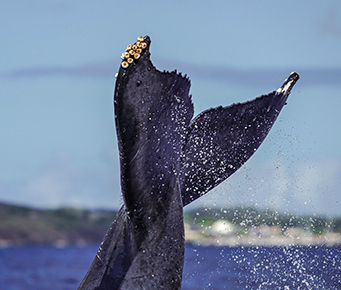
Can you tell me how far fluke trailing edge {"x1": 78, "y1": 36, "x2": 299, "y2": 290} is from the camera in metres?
5.46

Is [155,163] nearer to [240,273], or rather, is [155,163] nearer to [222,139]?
[222,139]

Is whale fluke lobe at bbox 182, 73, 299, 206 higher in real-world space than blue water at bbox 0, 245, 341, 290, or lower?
lower

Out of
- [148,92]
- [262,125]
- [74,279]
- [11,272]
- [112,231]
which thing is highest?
[11,272]

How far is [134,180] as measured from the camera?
5.64 metres

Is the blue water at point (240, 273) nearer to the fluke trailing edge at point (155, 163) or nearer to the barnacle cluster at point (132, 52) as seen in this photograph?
the fluke trailing edge at point (155, 163)

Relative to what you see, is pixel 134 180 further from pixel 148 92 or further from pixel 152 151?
pixel 148 92

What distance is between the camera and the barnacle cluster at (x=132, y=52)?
5.32m

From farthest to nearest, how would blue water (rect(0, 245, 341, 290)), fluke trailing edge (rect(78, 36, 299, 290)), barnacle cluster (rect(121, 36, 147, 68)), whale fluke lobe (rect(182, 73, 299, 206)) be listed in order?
blue water (rect(0, 245, 341, 290)) < whale fluke lobe (rect(182, 73, 299, 206)) < fluke trailing edge (rect(78, 36, 299, 290)) < barnacle cluster (rect(121, 36, 147, 68))

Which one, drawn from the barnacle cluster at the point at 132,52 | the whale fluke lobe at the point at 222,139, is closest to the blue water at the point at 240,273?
the whale fluke lobe at the point at 222,139

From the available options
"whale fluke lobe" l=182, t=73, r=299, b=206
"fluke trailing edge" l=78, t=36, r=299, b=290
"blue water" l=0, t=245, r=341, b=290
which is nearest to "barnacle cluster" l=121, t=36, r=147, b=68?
"fluke trailing edge" l=78, t=36, r=299, b=290

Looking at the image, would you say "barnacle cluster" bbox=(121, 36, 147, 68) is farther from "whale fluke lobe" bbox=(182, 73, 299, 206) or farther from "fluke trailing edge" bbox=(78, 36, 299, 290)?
"whale fluke lobe" bbox=(182, 73, 299, 206)

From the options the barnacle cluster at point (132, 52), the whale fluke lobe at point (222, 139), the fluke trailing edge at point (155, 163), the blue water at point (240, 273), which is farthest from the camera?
the blue water at point (240, 273)

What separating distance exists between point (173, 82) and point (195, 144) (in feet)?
3.15

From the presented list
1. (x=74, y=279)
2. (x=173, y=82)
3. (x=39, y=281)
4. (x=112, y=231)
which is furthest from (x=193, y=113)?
(x=39, y=281)
